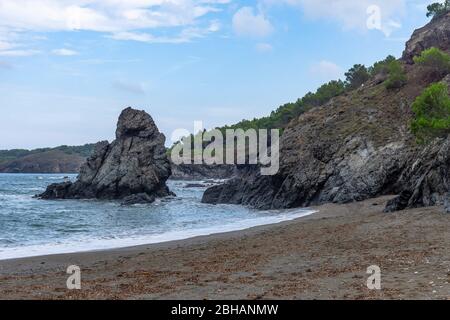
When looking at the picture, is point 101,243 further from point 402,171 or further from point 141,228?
point 402,171

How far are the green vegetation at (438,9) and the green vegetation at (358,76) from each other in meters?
14.9

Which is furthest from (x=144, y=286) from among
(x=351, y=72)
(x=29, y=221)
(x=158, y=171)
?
(x=351, y=72)

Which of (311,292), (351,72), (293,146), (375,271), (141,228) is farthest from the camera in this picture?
(351,72)

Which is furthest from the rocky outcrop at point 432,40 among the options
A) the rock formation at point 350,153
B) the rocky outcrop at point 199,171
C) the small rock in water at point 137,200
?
the rocky outcrop at point 199,171

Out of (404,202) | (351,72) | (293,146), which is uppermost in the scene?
(351,72)

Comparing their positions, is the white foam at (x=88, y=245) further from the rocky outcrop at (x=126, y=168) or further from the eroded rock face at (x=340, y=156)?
the rocky outcrop at (x=126, y=168)

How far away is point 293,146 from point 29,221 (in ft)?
116

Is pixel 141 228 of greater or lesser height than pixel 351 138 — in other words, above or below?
below

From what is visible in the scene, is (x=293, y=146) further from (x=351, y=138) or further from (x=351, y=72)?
(x=351, y=72)

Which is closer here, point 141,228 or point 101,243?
point 101,243

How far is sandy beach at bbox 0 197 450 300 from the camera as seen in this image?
39.3 feet

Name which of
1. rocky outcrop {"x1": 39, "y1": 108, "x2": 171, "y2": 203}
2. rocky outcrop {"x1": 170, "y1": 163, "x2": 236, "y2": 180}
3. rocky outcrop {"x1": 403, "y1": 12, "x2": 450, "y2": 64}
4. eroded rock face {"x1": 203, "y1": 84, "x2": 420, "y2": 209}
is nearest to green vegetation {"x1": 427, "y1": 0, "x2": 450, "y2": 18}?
rocky outcrop {"x1": 403, "y1": 12, "x2": 450, "y2": 64}

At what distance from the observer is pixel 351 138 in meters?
58.1

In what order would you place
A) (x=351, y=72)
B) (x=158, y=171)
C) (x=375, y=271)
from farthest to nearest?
1. (x=351, y=72)
2. (x=158, y=171)
3. (x=375, y=271)
